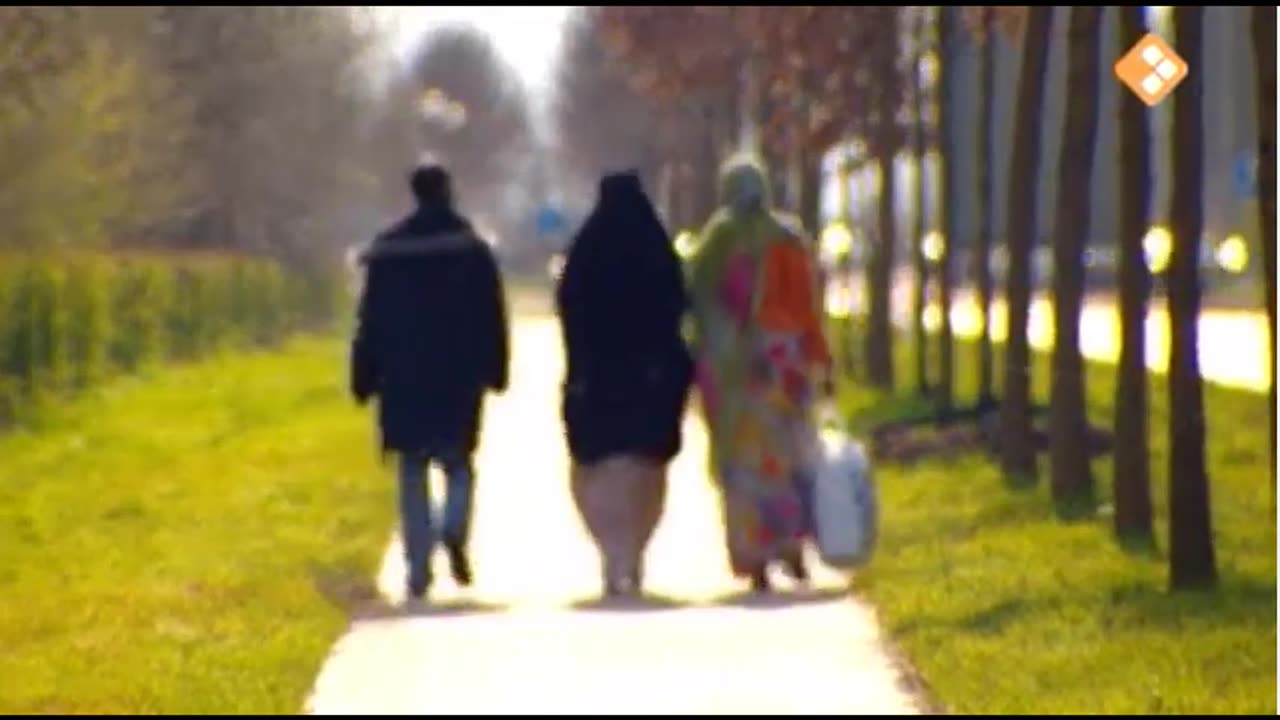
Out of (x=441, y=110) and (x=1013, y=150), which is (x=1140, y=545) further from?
(x=441, y=110)

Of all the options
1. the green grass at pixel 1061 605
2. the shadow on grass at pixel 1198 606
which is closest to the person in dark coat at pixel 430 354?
the green grass at pixel 1061 605

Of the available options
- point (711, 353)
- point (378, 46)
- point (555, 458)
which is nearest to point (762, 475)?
point (711, 353)

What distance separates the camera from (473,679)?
1239cm

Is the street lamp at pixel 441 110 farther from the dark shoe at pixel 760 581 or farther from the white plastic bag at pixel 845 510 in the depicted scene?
the white plastic bag at pixel 845 510

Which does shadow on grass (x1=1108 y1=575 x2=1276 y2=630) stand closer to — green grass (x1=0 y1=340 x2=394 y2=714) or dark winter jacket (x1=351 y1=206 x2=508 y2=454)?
dark winter jacket (x1=351 y1=206 x2=508 y2=454)

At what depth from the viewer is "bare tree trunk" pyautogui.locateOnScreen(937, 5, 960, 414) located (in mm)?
29359

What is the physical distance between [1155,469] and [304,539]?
21.7 ft

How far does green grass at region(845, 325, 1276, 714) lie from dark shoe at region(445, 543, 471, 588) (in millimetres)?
1730

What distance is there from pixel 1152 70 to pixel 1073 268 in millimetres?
5757

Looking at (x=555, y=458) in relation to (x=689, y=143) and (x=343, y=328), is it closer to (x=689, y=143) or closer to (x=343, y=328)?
(x=689, y=143)

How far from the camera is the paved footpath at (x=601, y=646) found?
38.5 ft

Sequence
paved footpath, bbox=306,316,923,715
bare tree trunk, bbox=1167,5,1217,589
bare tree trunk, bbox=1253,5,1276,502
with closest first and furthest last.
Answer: paved footpath, bbox=306,316,923,715
bare tree trunk, bbox=1167,5,1217,589
bare tree trunk, bbox=1253,5,1276,502

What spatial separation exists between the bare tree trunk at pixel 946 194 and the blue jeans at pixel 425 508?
44.2ft

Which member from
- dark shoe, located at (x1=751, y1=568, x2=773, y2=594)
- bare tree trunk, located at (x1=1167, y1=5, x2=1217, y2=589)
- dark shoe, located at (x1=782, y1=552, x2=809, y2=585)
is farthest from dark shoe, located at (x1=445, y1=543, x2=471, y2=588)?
bare tree trunk, located at (x1=1167, y1=5, x2=1217, y2=589)
